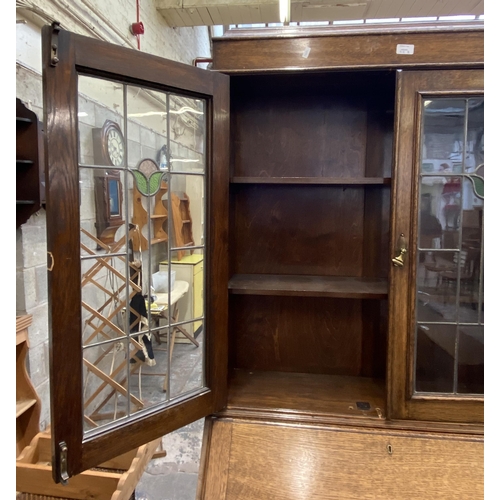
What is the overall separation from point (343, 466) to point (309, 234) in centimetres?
96

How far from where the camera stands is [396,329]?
1.27m

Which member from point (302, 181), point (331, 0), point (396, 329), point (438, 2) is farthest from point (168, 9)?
point (396, 329)

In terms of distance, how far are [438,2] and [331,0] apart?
811mm

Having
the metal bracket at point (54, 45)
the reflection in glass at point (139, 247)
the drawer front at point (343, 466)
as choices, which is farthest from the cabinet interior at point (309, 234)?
the metal bracket at point (54, 45)

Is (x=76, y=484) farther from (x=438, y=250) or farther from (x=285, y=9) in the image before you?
(x=285, y=9)

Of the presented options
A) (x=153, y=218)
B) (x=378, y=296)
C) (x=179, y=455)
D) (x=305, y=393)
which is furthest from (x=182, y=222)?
(x=179, y=455)

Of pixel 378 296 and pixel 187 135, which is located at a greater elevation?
pixel 187 135

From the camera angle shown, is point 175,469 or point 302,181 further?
point 175,469

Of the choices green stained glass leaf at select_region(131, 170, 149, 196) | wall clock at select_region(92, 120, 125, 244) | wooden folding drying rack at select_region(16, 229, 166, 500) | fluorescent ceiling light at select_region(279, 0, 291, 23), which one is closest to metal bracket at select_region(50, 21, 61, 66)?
wall clock at select_region(92, 120, 125, 244)

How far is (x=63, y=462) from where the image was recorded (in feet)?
3.26

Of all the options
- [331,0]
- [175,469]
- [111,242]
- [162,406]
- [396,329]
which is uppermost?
[331,0]
